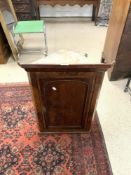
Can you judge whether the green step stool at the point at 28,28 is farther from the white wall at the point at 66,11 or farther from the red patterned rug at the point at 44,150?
the white wall at the point at 66,11

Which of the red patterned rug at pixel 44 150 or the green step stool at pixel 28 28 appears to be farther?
the green step stool at pixel 28 28

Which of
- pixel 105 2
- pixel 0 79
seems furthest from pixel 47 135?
pixel 105 2

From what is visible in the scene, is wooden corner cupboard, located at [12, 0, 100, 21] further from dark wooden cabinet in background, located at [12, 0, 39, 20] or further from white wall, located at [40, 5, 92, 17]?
white wall, located at [40, 5, 92, 17]

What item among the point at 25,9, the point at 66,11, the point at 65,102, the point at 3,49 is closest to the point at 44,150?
the point at 65,102

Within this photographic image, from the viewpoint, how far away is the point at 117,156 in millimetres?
1433

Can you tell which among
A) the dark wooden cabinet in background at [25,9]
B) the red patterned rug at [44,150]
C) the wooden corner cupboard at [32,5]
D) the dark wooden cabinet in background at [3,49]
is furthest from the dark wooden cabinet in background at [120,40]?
the dark wooden cabinet in background at [25,9]

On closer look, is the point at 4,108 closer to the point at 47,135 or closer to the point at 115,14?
the point at 47,135

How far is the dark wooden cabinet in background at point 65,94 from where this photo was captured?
101 cm

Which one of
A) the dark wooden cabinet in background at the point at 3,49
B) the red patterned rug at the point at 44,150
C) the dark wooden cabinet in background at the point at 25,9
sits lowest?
the red patterned rug at the point at 44,150

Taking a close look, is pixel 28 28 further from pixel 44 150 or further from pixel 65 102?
pixel 44 150

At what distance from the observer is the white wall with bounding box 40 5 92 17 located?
3.91 metres

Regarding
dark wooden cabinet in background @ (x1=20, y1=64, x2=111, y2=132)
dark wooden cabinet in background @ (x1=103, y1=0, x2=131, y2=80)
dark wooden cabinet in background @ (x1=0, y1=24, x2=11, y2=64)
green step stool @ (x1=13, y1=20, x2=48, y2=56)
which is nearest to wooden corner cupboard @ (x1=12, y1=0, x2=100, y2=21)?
green step stool @ (x1=13, y1=20, x2=48, y2=56)

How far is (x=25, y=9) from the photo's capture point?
3.41m

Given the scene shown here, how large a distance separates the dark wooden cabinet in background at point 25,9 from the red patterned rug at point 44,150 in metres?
2.48
